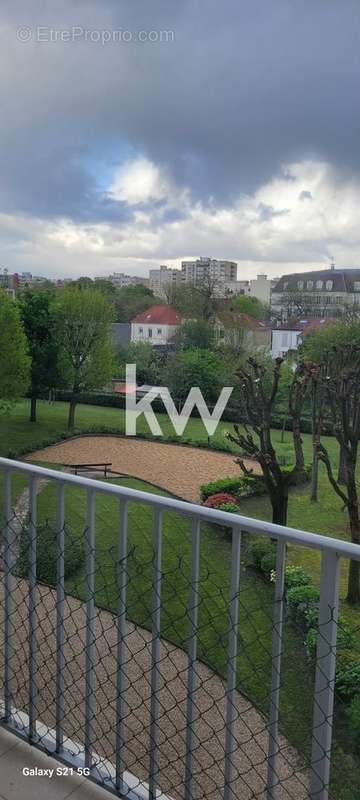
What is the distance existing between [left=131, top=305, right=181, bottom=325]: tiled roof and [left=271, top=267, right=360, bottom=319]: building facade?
442 centimetres

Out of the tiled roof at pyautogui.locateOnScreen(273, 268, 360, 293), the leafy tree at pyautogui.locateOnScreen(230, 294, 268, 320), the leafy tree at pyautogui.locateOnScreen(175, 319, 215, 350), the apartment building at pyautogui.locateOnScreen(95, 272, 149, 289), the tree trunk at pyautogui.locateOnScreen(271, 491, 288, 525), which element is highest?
the apartment building at pyautogui.locateOnScreen(95, 272, 149, 289)

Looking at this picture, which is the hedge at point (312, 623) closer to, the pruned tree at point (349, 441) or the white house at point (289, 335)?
the pruned tree at point (349, 441)

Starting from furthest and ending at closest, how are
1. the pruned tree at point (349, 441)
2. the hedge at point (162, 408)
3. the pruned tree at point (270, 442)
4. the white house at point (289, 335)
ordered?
the white house at point (289, 335) → the hedge at point (162, 408) → the pruned tree at point (270, 442) → the pruned tree at point (349, 441)

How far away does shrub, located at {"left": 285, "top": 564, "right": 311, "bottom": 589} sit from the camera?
15.0 ft

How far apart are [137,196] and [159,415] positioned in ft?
22.0

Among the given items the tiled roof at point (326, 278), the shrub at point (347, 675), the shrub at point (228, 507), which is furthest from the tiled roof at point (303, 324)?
the shrub at point (347, 675)

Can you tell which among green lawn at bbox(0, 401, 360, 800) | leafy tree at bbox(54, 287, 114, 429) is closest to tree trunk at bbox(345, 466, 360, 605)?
green lawn at bbox(0, 401, 360, 800)

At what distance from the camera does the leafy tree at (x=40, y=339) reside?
13141mm

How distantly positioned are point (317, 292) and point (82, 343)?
38.7 feet

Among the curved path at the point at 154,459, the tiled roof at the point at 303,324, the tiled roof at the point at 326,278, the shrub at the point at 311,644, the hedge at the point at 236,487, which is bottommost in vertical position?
the curved path at the point at 154,459

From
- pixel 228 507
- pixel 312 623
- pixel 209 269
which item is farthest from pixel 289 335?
pixel 312 623

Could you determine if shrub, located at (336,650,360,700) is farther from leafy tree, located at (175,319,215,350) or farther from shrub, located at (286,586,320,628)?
leafy tree, located at (175,319,215,350)

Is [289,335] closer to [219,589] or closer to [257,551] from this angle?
[257,551]

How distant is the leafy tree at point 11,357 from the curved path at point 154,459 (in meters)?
1.42
